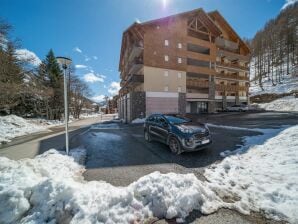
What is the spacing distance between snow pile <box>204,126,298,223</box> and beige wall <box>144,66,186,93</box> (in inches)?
733

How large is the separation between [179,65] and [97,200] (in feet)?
85.2

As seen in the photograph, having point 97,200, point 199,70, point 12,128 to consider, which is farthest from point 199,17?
point 97,200

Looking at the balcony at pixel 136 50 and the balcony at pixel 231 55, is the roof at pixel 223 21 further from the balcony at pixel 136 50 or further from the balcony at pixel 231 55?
the balcony at pixel 136 50

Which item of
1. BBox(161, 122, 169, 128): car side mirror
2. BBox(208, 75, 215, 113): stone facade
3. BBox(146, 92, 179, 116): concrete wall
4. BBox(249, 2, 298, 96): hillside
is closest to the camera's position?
BBox(161, 122, 169, 128): car side mirror

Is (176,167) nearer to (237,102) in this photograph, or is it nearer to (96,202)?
(96,202)

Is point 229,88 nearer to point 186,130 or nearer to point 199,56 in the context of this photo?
point 199,56

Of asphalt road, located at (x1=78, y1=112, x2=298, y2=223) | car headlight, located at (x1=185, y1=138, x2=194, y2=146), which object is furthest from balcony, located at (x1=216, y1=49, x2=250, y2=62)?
car headlight, located at (x1=185, y1=138, x2=194, y2=146)

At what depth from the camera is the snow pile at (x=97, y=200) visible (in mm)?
2736

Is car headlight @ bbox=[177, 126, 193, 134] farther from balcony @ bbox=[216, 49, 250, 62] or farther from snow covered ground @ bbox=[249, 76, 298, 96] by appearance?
snow covered ground @ bbox=[249, 76, 298, 96]

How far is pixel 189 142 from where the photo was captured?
246 inches

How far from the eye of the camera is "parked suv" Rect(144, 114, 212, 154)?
630 cm

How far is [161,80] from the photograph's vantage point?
79.9ft

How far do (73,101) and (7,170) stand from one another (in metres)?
38.2

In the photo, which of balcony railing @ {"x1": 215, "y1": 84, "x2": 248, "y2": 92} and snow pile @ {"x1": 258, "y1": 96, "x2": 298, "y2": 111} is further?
balcony railing @ {"x1": 215, "y1": 84, "x2": 248, "y2": 92}
